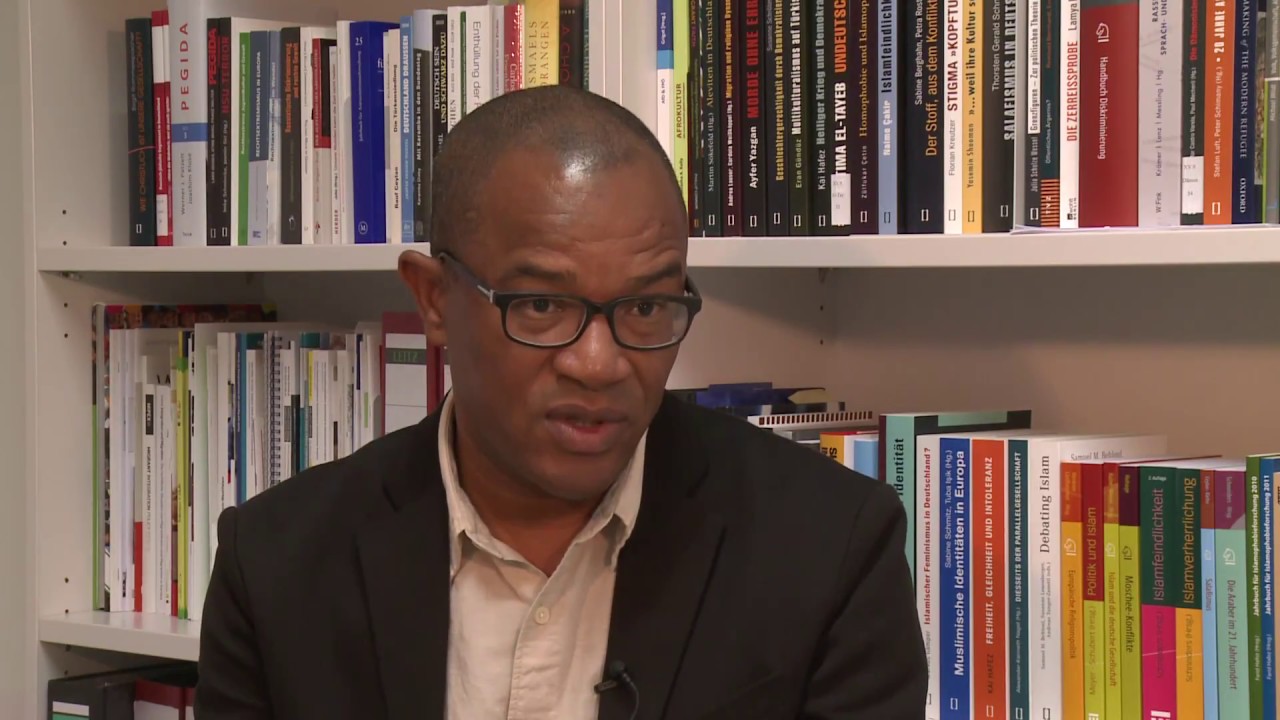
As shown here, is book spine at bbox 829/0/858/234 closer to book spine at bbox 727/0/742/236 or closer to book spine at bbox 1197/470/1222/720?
book spine at bbox 727/0/742/236

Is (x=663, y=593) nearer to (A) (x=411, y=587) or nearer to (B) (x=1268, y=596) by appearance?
(A) (x=411, y=587)

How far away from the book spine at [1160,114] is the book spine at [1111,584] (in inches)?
8.9

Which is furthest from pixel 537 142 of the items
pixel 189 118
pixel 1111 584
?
pixel 189 118

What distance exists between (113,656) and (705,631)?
1132 millimetres

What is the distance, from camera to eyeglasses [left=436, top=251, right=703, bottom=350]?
1116mm

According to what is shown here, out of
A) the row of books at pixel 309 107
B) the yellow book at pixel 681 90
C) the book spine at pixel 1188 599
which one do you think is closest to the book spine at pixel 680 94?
the yellow book at pixel 681 90

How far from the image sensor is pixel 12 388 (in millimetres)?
1988

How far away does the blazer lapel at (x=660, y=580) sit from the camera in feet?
3.94

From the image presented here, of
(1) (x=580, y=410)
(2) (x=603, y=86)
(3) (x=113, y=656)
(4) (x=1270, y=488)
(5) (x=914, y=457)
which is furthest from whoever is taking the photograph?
(3) (x=113, y=656)

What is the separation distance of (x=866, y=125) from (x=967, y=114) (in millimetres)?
100

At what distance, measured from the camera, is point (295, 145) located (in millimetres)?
1798

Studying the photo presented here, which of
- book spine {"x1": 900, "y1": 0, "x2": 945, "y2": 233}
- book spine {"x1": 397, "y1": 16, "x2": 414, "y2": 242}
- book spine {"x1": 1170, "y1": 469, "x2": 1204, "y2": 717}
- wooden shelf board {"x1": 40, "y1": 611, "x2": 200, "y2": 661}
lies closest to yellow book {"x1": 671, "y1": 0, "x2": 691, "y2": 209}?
book spine {"x1": 900, "y1": 0, "x2": 945, "y2": 233}

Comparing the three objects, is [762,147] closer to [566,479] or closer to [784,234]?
[784,234]

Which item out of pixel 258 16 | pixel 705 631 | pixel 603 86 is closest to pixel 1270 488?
pixel 705 631
